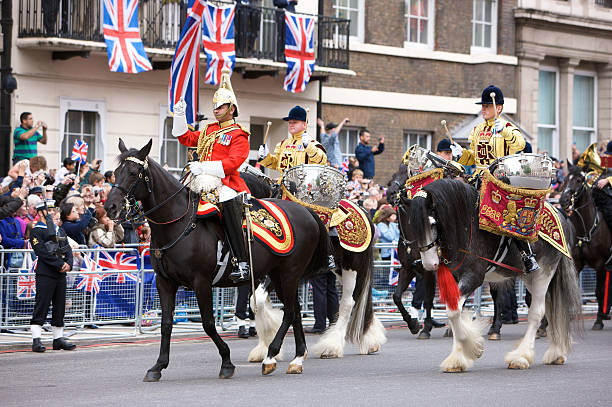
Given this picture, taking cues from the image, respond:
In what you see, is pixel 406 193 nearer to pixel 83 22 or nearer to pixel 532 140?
pixel 83 22

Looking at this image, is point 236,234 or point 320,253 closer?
point 236,234

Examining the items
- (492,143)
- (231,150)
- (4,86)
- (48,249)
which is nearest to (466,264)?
(492,143)

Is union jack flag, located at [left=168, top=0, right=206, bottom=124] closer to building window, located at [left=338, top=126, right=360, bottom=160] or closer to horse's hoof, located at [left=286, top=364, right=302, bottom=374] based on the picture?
horse's hoof, located at [left=286, top=364, right=302, bottom=374]

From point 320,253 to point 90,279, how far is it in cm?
385

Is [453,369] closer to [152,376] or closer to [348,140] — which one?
[152,376]

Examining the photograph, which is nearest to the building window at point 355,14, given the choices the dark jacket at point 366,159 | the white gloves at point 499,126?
the dark jacket at point 366,159

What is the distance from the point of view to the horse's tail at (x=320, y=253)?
42.1ft

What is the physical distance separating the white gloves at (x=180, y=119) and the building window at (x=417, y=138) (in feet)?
59.7

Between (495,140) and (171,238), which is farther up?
(495,140)

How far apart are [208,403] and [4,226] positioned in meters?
6.84

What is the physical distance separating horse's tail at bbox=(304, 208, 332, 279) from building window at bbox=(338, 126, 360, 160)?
1514cm

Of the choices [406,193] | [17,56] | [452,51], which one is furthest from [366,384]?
[452,51]

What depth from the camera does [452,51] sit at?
30484 mm

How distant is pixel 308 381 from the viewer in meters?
11.4
